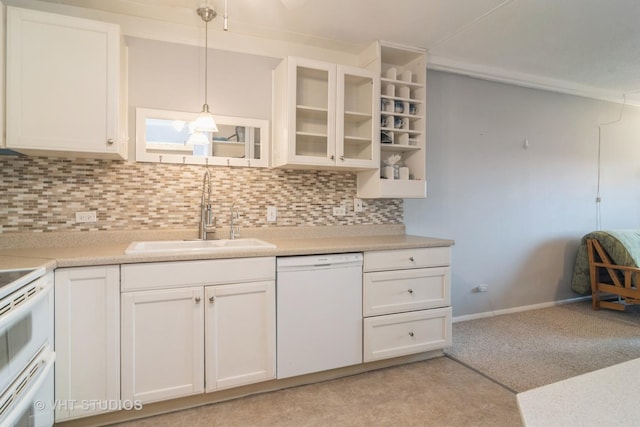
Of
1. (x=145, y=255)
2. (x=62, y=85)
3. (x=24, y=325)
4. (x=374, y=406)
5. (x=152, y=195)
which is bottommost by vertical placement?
(x=374, y=406)

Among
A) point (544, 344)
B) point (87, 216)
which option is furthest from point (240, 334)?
point (544, 344)

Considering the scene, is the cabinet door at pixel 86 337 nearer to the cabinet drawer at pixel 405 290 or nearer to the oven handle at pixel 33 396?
the oven handle at pixel 33 396

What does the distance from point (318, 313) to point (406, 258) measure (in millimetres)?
728

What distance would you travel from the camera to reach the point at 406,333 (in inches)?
95.4

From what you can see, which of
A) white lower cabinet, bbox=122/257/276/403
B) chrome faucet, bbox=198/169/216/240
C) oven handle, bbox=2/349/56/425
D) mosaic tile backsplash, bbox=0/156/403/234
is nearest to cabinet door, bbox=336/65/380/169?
mosaic tile backsplash, bbox=0/156/403/234

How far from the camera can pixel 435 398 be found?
2.07 m

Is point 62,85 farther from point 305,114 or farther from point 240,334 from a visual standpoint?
point 240,334

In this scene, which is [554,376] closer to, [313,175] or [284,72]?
[313,175]

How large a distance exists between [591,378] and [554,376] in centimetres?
205

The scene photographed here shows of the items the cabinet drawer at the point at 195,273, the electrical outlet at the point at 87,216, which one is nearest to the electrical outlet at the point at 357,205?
the cabinet drawer at the point at 195,273

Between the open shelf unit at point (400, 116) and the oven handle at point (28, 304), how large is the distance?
2078 millimetres

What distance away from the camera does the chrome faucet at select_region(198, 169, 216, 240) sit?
7.79 feet

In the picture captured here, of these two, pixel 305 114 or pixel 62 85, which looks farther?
pixel 305 114

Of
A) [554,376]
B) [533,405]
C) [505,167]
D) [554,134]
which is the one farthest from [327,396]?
[554,134]
